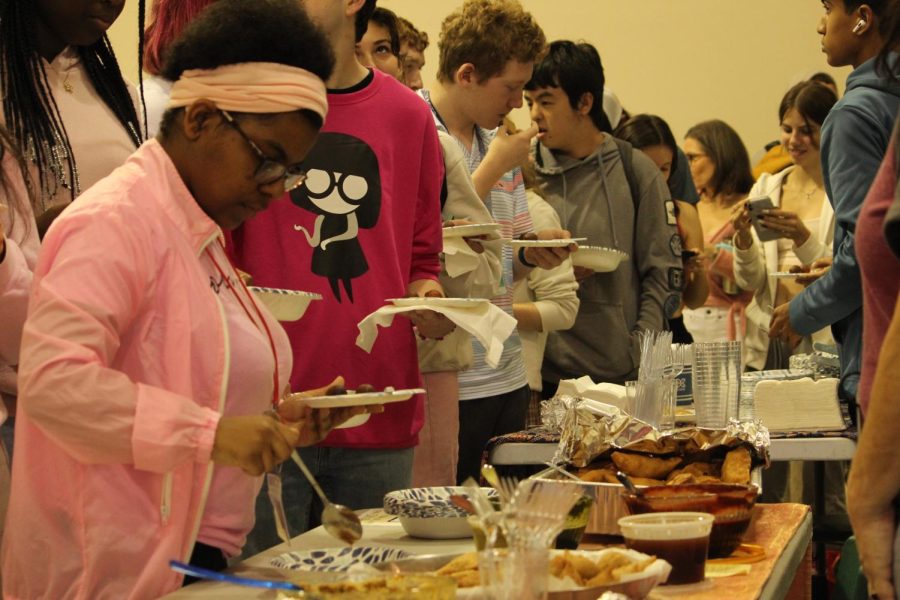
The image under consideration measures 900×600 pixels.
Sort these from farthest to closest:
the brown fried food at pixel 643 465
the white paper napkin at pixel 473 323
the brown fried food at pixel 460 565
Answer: the white paper napkin at pixel 473 323 < the brown fried food at pixel 643 465 < the brown fried food at pixel 460 565

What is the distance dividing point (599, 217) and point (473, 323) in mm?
1818

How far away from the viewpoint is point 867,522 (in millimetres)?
1332

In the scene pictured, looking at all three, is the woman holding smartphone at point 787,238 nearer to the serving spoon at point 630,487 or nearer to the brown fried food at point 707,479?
the brown fried food at point 707,479

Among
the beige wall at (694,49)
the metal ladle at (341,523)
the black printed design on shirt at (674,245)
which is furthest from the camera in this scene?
the beige wall at (694,49)

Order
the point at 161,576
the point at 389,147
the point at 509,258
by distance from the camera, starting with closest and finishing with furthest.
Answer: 1. the point at 161,576
2. the point at 389,147
3. the point at 509,258

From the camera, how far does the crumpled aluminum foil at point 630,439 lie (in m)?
2.11

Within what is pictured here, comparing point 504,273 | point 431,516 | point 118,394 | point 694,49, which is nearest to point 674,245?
point 504,273

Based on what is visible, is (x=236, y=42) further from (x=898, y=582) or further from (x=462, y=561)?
(x=898, y=582)

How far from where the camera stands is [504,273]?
320 cm

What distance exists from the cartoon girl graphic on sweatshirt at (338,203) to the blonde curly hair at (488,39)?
0.93m

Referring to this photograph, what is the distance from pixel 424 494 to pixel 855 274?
1.34 meters

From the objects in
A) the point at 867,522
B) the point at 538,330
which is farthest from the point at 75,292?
the point at 538,330

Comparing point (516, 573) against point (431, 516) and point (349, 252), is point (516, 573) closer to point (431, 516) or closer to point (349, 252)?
point (431, 516)

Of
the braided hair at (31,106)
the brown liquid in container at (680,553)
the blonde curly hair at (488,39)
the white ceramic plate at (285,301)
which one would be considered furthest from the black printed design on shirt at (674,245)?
the brown liquid in container at (680,553)
